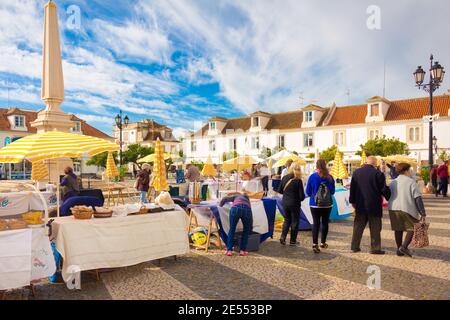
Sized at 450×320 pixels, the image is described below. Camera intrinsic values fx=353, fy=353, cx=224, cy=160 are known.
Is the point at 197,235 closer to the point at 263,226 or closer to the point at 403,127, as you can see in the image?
the point at 263,226

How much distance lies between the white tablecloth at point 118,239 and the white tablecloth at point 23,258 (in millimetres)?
306

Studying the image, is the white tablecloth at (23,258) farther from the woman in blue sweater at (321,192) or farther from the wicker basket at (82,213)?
the woman in blue sweater at (321,192)

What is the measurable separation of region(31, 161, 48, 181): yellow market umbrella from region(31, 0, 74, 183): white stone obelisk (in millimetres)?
173

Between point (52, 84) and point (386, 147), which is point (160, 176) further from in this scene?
point (386, 147)

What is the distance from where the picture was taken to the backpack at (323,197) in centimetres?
691

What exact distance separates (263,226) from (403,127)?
33.1 meters

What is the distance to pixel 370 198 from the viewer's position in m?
6.64

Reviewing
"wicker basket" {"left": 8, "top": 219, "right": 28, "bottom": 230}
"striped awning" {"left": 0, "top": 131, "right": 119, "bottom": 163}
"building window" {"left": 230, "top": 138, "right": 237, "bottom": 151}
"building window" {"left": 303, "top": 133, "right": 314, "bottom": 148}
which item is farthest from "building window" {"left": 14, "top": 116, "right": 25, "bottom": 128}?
"wicker basket" {"left": 8, "top": 219, "right": 28, "bottom": 230}

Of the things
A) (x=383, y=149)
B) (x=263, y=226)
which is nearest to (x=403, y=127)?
(x=383, y=149)

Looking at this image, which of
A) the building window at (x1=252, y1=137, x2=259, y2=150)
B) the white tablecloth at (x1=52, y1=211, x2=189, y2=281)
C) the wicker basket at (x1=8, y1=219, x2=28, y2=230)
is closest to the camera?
the wicker basket at (x1=8, y1=219, x2=28, y2=230)

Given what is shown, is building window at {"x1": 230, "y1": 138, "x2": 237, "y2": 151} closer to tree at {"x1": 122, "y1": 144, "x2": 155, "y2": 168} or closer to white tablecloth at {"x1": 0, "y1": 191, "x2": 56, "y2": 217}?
tree at {"x1": 122, "y1": 144, "x2": 155, "y2": 168}

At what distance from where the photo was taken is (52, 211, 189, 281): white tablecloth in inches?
197
